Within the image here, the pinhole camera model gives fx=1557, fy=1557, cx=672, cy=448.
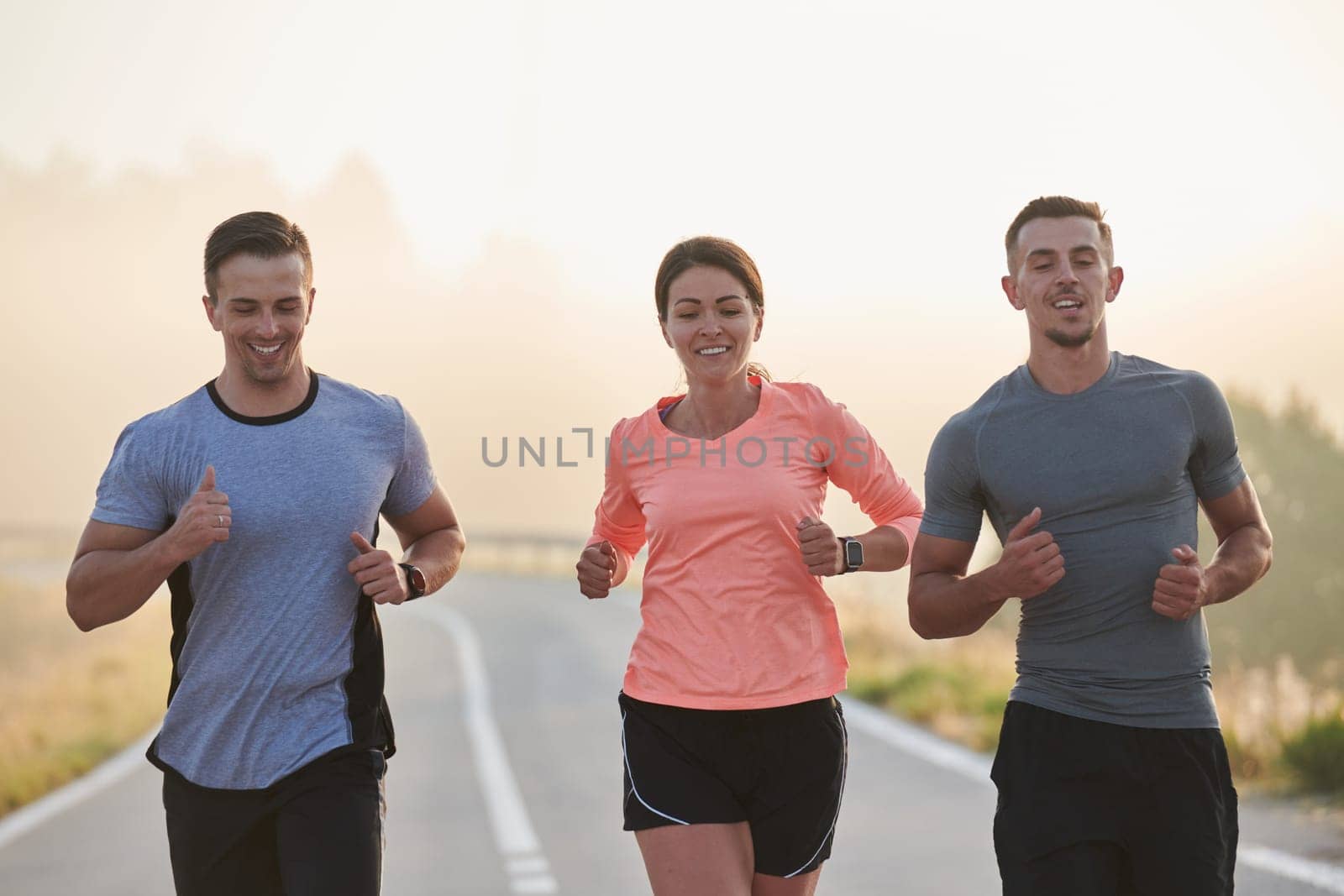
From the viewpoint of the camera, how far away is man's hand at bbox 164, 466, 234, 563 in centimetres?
408

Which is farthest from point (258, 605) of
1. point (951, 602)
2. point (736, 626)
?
point (951, 602)

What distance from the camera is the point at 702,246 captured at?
4.76 meters

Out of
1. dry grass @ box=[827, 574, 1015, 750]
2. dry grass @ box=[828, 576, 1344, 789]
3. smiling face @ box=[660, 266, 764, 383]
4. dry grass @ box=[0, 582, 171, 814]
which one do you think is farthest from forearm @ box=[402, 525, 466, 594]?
dry grass @ box=[0, 582, 171, 814]

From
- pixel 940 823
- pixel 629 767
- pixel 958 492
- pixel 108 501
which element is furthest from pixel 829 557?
pixel 940 823

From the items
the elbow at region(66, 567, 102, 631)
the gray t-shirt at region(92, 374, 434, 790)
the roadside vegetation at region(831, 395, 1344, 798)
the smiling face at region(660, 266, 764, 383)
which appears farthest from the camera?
the roadside vegetation at region(831, 395, 1344, 798)

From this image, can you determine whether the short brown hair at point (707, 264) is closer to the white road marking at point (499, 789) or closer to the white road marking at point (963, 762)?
the white road marking at point (963, 762)

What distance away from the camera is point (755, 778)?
4.52 metres

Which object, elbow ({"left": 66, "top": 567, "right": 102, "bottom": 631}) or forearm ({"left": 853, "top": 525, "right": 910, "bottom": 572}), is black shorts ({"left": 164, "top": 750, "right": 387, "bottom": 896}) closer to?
elbow ({"left": 66, "top": 567, "right": 102, "bottom": 631})

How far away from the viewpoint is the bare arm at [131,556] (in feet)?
13.4

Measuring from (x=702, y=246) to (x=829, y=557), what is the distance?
1055mm

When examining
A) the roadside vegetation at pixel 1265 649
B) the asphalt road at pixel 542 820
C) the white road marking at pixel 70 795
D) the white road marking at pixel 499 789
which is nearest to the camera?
the asphalt road at pixel 542 820

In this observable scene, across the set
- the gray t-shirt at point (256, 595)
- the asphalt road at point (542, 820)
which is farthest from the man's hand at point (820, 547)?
the asphalt road at point (542, 820)

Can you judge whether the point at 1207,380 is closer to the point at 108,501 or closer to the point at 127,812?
Answer: the point at 108,501

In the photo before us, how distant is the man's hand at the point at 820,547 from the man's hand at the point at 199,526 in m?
1.57
